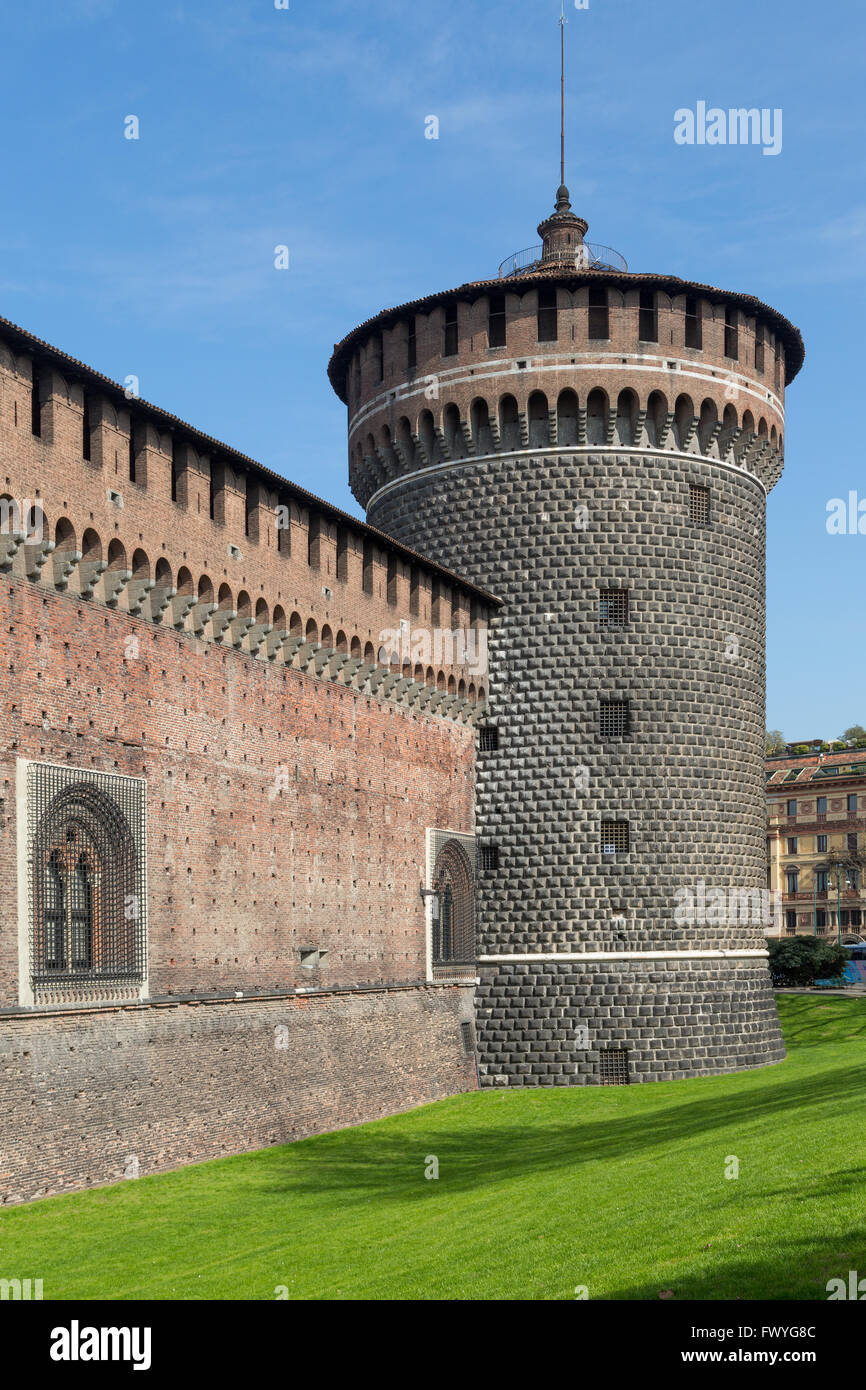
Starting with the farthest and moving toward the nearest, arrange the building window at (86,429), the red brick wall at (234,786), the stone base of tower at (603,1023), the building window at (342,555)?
the stone base of tower at (603,1023) < the building window at (342,555) < the building window at (86,429) < the red brick wall at (234,786)

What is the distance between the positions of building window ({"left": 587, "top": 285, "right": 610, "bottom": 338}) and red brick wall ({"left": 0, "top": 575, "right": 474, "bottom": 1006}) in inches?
403

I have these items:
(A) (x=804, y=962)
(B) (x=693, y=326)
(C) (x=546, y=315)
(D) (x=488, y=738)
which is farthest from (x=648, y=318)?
(A) (x=804, y=962)

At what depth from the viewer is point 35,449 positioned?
21047mm

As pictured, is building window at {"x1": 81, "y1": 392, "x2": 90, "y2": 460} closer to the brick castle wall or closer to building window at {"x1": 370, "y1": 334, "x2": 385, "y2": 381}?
the brick castle wall

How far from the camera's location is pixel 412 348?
35844 millimetres

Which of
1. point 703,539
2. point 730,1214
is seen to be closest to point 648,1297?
point 730,1214

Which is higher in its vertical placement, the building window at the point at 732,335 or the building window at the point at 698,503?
the building window at the point at 732,335

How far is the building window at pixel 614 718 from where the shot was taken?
33688mm

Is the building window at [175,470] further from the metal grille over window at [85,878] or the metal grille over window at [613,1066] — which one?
the metal grille over window at [613,1066]

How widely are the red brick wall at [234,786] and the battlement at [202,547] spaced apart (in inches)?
20.3

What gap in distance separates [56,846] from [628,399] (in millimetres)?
18965

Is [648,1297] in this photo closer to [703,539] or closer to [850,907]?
[703,539]

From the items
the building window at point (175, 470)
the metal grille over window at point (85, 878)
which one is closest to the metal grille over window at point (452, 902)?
the metal grille over window at point (85, 878)

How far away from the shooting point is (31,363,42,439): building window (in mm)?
21359
